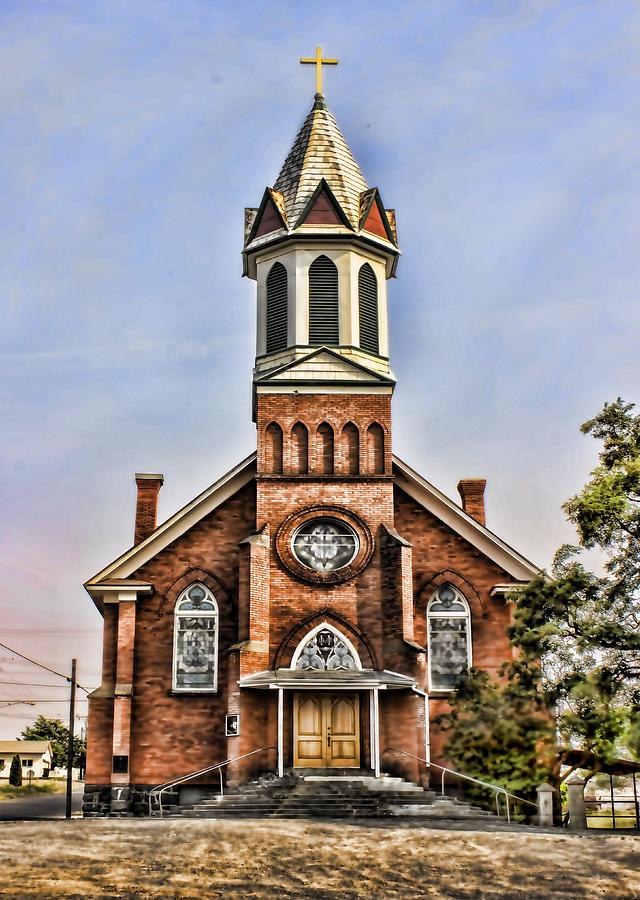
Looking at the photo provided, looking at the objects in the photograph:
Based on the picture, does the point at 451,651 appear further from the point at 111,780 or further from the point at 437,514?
the point at 111,780

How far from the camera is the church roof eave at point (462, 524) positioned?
28297 millimetres

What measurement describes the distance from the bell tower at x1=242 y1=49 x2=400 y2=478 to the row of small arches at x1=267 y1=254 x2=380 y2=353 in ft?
0.09

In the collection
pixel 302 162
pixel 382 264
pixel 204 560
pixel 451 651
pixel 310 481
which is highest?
pixel 302 162

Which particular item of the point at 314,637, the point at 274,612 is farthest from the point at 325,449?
the point at 314,637

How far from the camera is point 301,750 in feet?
86.0

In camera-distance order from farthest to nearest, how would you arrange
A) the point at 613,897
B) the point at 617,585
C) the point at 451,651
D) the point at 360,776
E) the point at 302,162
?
the point at 302,162, the point at 451,651, the point at 360,776, the point at 617,585, the point at 613,897

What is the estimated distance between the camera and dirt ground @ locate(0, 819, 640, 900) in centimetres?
1535

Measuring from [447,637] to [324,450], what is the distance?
19.5 feet

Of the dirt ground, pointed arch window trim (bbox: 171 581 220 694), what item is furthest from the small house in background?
the dirt ground

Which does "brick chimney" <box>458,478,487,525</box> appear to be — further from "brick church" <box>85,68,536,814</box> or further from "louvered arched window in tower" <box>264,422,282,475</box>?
"louvered arched window in tower" <box>264,422,282,475</box>

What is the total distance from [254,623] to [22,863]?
10738 millimetres

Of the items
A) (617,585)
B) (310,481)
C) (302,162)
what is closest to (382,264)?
(302,162)

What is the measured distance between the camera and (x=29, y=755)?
101438 mm

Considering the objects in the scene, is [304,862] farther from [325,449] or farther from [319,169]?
[319,169]
